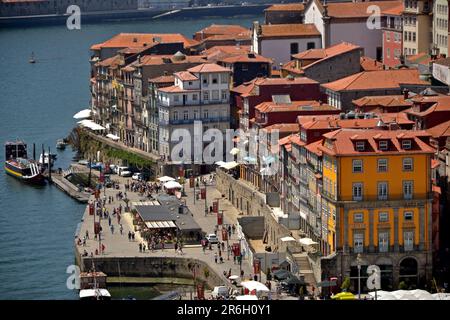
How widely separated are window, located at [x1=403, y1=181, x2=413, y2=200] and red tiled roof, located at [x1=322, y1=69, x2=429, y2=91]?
13640 mm

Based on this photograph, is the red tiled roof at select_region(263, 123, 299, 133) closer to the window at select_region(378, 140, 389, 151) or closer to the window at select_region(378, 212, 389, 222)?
the window at select_region(378, 140, 389, 151)

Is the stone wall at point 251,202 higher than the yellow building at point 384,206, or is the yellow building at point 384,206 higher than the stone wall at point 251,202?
the yellow building at point 384,206

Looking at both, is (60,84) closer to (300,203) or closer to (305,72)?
(305,72)

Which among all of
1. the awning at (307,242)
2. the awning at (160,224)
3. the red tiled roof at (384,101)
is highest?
the red tiled roof at (384,101)

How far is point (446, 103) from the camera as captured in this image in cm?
3195

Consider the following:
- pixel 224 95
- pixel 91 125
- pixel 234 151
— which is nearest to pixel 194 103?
pixel 224 95

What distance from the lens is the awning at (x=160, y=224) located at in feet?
105

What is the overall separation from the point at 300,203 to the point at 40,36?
10288cm

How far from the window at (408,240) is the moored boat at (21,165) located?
76.3 ft

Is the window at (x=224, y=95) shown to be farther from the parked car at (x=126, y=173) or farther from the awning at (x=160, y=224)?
the awning at (x=160, y=224)

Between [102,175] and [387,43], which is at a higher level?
[387,43]

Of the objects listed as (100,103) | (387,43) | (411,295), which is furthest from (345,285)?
(100,103)

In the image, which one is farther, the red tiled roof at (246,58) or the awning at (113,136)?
the awning at (113,136)

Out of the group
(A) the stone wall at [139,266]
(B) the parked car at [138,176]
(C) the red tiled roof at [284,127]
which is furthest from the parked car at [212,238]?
(B) the parked car at [138,176]
